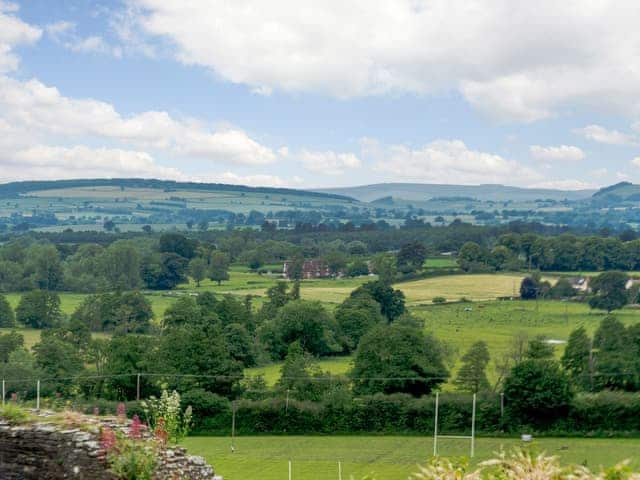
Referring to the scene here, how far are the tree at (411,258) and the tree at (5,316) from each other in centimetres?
5968

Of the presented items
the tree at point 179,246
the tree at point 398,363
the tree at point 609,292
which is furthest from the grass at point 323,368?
the tree at point 179,246

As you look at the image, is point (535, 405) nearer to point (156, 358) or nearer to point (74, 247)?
point (156, 358)

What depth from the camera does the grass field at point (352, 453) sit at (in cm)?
3291

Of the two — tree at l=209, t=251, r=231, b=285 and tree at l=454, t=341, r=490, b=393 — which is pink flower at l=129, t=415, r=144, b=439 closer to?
tree at l=454, t=341, r=490, b=393

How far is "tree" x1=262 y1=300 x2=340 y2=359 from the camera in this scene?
231 ft

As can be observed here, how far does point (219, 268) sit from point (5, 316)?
141 ft

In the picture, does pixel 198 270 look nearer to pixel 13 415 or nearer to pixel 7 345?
pixel 7 345

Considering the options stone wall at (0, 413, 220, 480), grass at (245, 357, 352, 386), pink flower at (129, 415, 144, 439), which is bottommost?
grass at (245, 357, 352, 386)

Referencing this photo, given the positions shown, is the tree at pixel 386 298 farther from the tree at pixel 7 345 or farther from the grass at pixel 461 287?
the tree at pixel 7 345

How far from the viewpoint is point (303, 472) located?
32.8 metres

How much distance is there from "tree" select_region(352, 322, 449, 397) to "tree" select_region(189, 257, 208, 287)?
7074 cm

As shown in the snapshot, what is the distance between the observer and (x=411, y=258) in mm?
131875

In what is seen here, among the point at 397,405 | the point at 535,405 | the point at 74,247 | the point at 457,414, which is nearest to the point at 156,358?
the point at 397,405

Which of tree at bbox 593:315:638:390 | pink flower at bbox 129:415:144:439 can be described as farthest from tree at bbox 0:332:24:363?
pink flower at bbox 129:415:144:439
